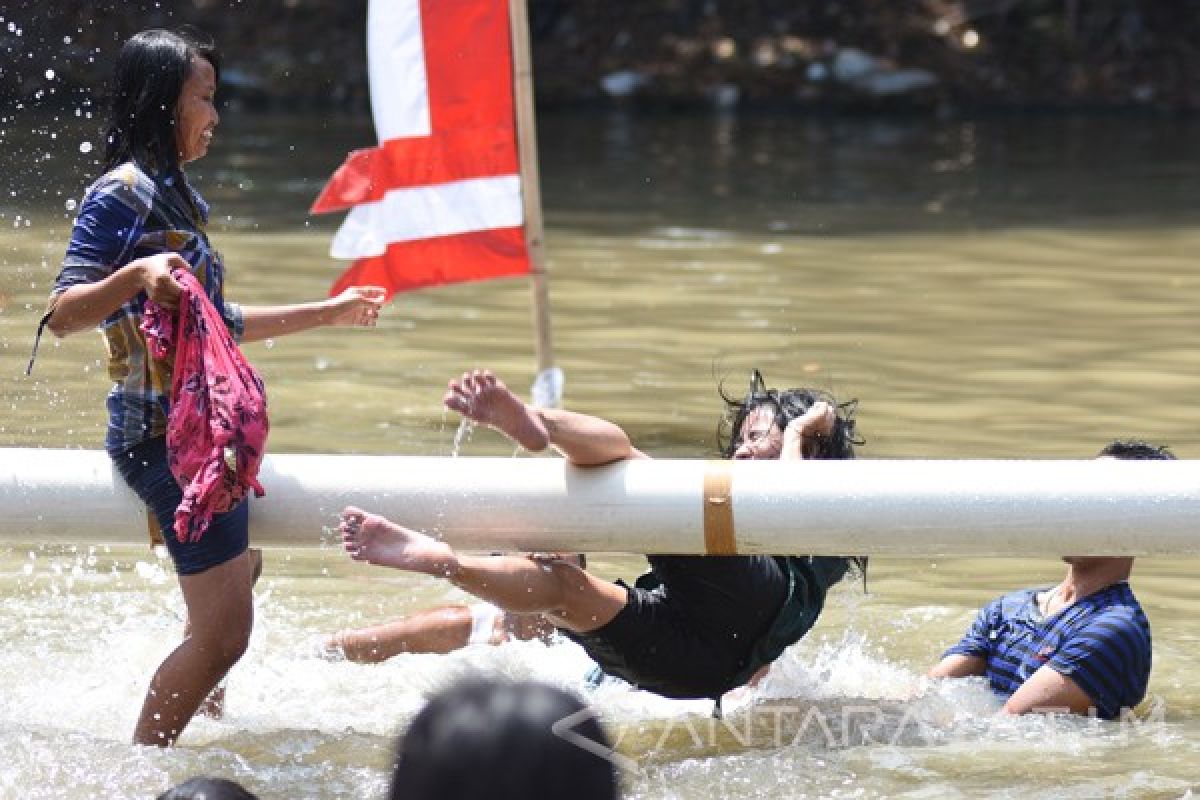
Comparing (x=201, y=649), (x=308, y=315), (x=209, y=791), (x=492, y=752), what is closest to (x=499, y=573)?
(x=201, y=649)

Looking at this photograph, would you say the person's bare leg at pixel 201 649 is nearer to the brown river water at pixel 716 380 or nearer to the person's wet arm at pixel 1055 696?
the brown river water at pixel 716 380

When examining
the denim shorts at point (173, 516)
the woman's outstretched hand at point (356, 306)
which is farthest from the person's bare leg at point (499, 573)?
the woman's outstretched hand at point (356, 306)

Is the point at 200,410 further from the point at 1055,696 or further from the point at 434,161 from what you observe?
the point at 434,161

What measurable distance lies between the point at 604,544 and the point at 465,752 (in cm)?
271

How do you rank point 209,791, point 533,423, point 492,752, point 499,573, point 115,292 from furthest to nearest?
point 499,573 < point 533,423 < point 115,292 < point 209,791 < point 492,752

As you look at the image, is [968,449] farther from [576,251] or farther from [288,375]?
[576,251]

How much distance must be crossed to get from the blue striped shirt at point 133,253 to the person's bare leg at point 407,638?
3.82 feet

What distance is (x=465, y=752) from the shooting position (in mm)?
1810

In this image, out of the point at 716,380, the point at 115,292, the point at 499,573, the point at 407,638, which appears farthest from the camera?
the point at 716,380

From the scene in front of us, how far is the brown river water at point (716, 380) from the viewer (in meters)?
4.66

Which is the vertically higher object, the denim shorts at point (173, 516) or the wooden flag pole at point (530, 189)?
the wooden flag pole at point (530, 189)

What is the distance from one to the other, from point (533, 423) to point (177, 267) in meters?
0.77

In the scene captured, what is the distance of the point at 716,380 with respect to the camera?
29.0 ft

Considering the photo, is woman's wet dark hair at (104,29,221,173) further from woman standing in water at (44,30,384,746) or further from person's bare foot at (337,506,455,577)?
person's bare foot at (337,506,455,577)
